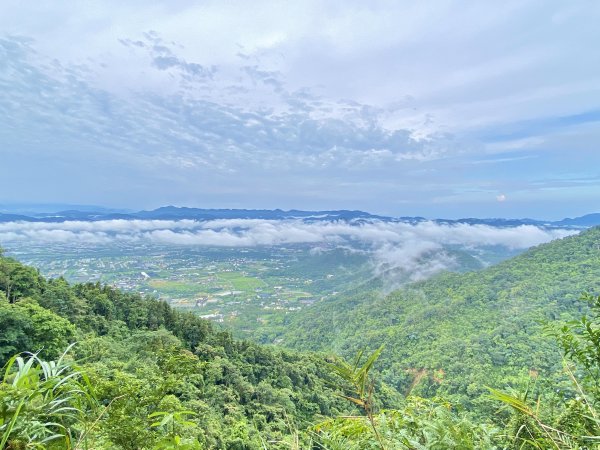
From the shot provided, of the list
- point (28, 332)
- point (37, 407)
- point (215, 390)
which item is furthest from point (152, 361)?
point (37, 407)

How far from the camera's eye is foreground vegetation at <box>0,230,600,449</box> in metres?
1.26

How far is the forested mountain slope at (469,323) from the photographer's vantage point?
35.2 m

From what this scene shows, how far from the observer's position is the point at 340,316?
76.6 m

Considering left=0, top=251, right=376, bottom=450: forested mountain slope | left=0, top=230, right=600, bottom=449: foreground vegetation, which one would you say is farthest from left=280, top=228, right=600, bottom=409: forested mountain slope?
left=0, top=251, right=376, bottom=450: forested mountain slope

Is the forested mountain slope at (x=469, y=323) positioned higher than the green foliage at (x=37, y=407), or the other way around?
the green foliage at (x=37, y=407)

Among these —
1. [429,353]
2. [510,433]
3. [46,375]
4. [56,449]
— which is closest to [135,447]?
[56,449]

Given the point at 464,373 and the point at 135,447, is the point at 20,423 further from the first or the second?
the point at 464,373

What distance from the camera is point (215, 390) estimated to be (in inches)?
735

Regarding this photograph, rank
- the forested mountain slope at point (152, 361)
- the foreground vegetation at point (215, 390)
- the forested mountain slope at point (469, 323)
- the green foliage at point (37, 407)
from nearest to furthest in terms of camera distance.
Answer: the green foliage at point (37, 407) < the foreground vegetation at point (215, 390) < the forested mountain slope at point (152, 361) < the forested mountain slope at point (469, 323)

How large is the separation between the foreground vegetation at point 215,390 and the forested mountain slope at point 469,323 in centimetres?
79

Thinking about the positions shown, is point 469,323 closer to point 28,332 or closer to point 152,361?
point 152,361

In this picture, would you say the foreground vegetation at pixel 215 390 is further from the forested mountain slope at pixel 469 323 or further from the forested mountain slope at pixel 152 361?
the forested mountain slope at pixel 469 323

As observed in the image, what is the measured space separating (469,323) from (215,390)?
4618 cm

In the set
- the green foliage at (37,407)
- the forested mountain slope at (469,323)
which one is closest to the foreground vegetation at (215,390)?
the green foliage at (37,407)
